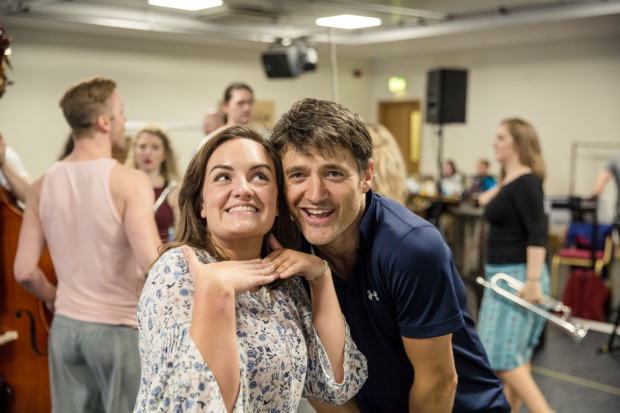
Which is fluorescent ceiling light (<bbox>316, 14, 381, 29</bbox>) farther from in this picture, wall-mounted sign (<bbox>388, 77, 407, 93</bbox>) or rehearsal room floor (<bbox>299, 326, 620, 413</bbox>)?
wall-mounted sign (<bbox>388, 77, 407, 93</bbox>)

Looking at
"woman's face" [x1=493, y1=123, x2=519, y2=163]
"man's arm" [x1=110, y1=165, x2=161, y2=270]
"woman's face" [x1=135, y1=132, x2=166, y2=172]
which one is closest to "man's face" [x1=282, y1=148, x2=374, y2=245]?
"man's arm" [x1=110, y1=165, x2=161, y2=270]

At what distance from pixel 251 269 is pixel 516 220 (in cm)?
236

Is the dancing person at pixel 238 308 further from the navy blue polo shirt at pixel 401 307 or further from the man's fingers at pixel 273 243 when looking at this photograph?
the navy blue polo shirt at pixel 401 307

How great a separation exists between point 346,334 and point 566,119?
31.4ft

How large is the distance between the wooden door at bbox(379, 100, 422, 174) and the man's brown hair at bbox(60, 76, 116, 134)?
10.7 m

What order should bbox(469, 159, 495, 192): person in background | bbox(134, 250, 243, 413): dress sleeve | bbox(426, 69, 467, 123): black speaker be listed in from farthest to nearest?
1. bbox(469, 159, 495, 192): person in background
2. bbox(426, 69, 467, 123): black speaker
3. bbox(134, 250, 243, 413): dress sleeve

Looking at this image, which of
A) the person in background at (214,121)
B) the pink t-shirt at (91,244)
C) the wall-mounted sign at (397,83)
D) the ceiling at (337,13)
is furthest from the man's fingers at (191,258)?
the wall-mounted sign at (397,83)

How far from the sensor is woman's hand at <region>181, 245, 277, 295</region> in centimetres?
109

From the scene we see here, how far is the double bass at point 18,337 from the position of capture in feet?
7.23

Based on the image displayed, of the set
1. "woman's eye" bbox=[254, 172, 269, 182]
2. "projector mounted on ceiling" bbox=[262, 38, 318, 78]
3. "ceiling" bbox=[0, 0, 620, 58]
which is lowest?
"woman's eye" bbox=[254, 172, 269, 182]

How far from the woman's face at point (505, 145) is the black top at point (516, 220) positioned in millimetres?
189

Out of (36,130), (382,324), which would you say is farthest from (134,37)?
(382,324)

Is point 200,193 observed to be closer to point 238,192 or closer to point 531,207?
point 238,192

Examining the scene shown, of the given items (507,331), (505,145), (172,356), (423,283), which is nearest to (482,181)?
(505,145)
